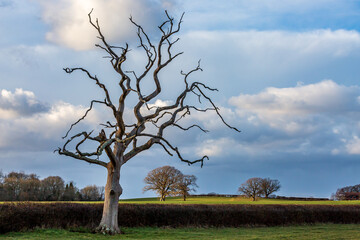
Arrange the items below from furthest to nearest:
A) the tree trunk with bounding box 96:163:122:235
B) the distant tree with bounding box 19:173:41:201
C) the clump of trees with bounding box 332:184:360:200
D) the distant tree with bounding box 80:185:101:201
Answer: the clump of trees with bounding box 332:184:360:200 → the distant tree with bounding box 80:185:101:201 → the distant tree with bounding box 19:173:41:201 → the tree trunk with bounding box 96:163:122:235

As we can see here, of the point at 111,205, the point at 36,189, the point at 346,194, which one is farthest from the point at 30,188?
the point at 346,194

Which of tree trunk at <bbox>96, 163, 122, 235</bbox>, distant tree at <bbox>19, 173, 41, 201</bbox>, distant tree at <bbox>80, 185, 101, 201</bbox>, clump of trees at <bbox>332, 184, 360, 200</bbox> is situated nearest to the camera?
tree trunk at <bbox>96, 163, 122, 235</bbox>

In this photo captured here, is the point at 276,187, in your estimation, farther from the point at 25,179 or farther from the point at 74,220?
the point at 74,220

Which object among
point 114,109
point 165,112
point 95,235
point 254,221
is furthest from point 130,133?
point 254,221

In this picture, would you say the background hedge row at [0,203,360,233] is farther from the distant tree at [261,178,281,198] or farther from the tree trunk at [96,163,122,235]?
the distant tree at [261,178,281,198]

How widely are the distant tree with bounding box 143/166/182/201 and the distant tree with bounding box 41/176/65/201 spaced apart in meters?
14.2

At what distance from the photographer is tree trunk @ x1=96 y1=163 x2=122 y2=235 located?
17.4 m

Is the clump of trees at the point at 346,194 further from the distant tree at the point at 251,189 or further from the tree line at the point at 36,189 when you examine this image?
the tree line at the point at 36,189

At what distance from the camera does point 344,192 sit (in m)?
73.5

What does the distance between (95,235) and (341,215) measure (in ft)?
70.8

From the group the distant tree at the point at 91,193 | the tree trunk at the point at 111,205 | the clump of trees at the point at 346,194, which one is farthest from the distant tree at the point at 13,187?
the clump of trees at the point at 346,194

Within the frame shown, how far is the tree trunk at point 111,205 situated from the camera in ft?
57.0

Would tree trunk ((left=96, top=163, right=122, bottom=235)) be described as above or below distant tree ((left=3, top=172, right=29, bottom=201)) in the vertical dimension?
below

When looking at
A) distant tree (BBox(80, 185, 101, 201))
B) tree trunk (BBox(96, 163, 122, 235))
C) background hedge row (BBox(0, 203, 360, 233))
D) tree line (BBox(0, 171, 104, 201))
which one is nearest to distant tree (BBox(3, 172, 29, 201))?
tree line (BBox(0, 171, 104, 201))
